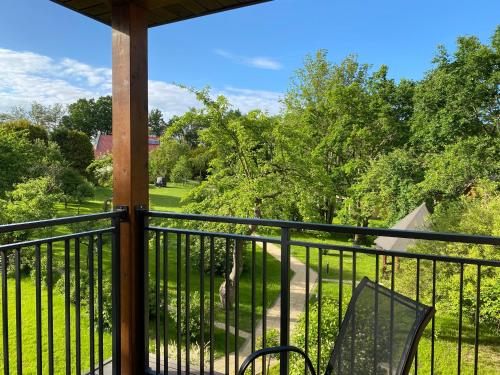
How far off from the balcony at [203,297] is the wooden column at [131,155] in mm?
40

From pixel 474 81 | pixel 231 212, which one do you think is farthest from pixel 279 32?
pixel 231 212

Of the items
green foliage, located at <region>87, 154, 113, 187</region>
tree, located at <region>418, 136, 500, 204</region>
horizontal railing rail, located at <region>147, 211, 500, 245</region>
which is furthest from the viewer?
tree, located at <region>418, 136, 500, 204</region>

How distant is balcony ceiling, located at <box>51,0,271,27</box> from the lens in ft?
7.51

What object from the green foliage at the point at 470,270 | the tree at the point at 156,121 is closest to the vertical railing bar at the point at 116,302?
the green foliage at the point at 470,270

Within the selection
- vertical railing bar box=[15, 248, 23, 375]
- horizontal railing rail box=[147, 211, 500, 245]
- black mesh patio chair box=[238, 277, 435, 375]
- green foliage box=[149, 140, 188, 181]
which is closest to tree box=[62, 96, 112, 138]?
green foliage box=[149, 140, 188, 181]

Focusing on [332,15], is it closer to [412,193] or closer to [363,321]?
[412,193]

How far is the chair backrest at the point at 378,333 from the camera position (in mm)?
1208

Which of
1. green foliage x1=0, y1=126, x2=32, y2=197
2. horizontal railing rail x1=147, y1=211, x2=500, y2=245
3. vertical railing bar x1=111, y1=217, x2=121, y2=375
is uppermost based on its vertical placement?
green foliage x1=0, y1=126, x2=32, y2=197

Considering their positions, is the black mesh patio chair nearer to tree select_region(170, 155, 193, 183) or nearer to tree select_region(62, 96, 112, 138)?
tree select_region(170, 155, 193, 183)

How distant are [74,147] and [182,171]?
4.26 m

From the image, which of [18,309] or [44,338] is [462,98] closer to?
[44,338]

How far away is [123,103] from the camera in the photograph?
7.49 ft

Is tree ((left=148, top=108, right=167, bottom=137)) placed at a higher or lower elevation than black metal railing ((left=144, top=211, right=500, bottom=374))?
higher

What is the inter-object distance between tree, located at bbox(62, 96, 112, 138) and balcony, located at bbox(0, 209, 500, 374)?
6628 millimetres
